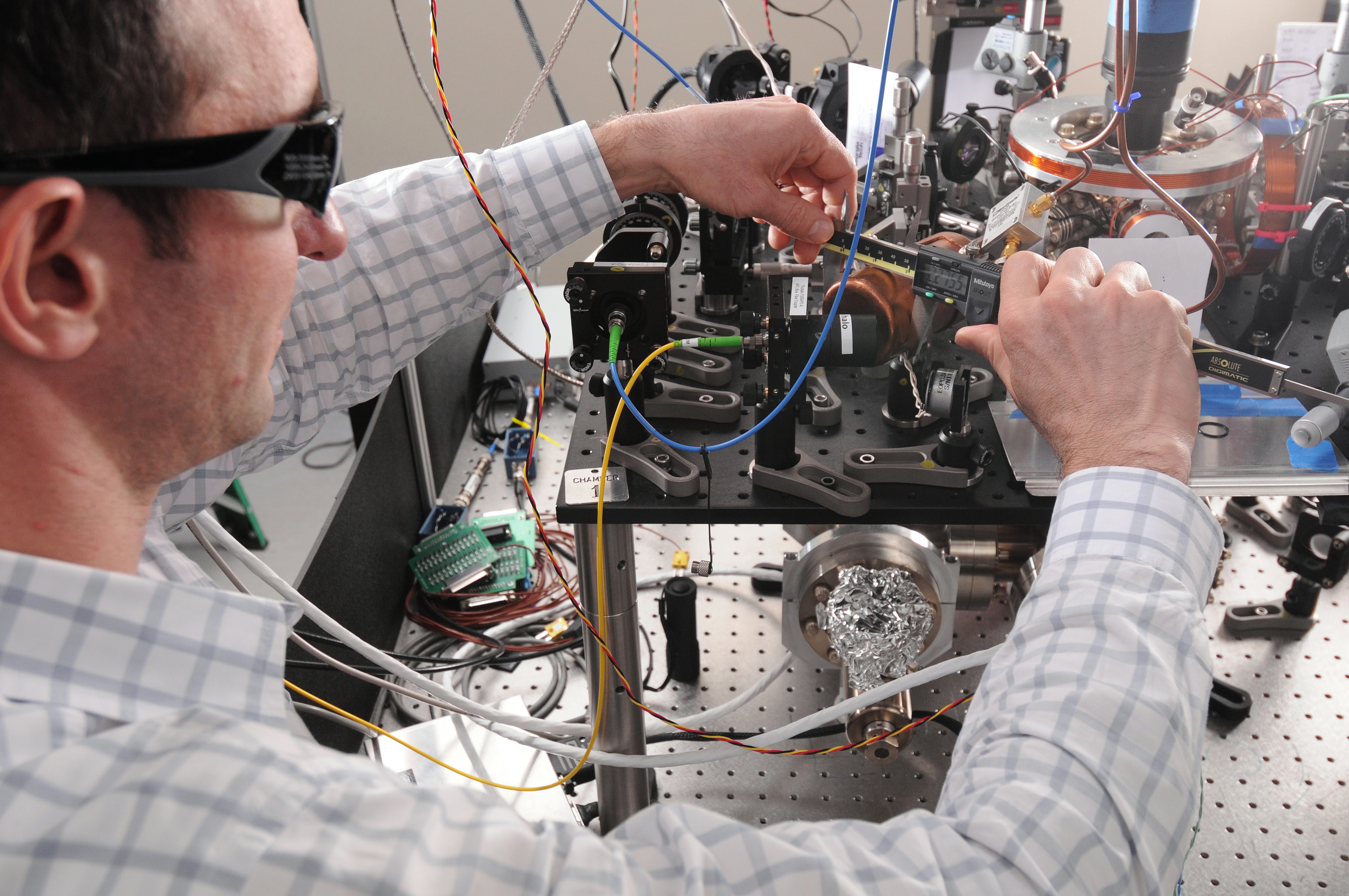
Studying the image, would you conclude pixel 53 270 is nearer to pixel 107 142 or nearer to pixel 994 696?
pixel 107 142

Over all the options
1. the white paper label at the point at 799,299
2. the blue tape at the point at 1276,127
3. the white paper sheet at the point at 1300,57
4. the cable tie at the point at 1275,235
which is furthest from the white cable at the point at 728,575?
the white paper sheet at the point at 1300,57

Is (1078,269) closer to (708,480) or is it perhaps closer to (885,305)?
(885,305)

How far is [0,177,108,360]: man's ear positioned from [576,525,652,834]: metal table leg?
1.75 feet

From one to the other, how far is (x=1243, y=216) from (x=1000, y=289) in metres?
0.68

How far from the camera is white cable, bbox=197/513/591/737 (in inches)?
38.5

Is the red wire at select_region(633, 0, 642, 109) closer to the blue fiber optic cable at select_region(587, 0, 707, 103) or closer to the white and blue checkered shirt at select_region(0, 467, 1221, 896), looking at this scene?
the blue fiber optic cable at select_region(587, 0, 707, 103)

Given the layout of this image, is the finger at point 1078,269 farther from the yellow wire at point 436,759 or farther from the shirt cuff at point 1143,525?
the yellow wire at point 436,759

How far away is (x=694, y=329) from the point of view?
1209mm

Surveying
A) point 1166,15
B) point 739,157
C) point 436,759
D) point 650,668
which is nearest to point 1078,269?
point 739,157

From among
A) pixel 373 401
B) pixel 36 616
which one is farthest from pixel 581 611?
pixel 373 401

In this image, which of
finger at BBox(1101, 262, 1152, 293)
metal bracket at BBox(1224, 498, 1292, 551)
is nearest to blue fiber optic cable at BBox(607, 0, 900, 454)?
finger at BBox(1101, 262, 1152, 293)

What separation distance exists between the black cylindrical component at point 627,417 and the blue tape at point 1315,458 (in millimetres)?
659

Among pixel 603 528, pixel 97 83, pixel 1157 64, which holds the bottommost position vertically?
pixel 603 528

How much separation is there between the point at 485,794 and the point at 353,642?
1.66ft
